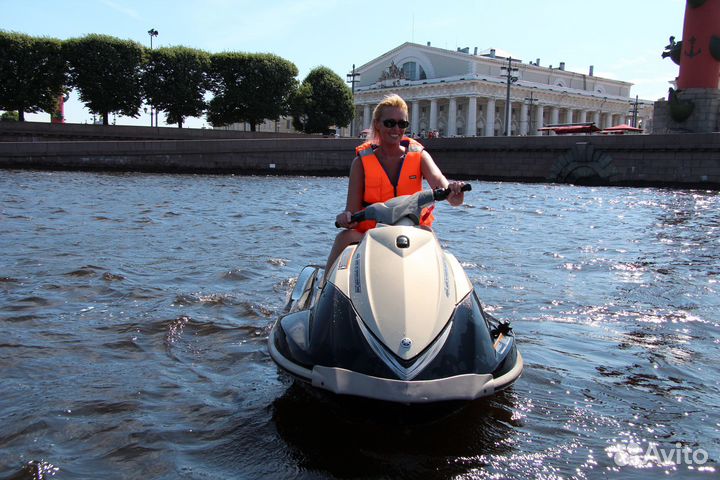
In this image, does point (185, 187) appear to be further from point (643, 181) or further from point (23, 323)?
point (643, 181)

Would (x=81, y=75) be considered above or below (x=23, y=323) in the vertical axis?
above

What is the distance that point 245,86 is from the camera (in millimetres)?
60062

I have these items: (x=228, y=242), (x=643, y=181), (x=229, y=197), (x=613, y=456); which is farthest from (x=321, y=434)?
(x=643, y=181)

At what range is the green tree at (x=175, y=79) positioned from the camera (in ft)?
183

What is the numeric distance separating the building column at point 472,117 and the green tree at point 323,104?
33494 mm

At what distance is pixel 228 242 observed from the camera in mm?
11047

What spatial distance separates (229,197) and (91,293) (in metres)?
15.3

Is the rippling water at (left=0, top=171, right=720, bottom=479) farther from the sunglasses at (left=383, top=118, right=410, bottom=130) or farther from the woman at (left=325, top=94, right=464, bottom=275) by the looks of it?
the sunglasses at (left=383, top=118, right=410, bottom=130)

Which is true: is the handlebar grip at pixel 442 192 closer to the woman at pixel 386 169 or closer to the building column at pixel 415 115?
the woman at pixel 386 169

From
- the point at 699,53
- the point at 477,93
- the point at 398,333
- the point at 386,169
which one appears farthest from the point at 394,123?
the point at 477,93

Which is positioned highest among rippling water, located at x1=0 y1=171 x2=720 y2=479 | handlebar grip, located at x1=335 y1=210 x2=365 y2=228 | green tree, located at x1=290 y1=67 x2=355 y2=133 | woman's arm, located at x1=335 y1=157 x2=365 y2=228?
green tree, located at x1=290 y1=67 x2=355 y2=133

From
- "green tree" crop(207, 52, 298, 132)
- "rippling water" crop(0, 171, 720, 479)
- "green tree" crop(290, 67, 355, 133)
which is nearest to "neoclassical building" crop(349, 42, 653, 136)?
"green tree" crop(290, 67, 355, 133)

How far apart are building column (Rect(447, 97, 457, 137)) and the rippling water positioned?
305 feet

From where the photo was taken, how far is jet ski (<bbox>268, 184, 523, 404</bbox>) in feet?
9.84
